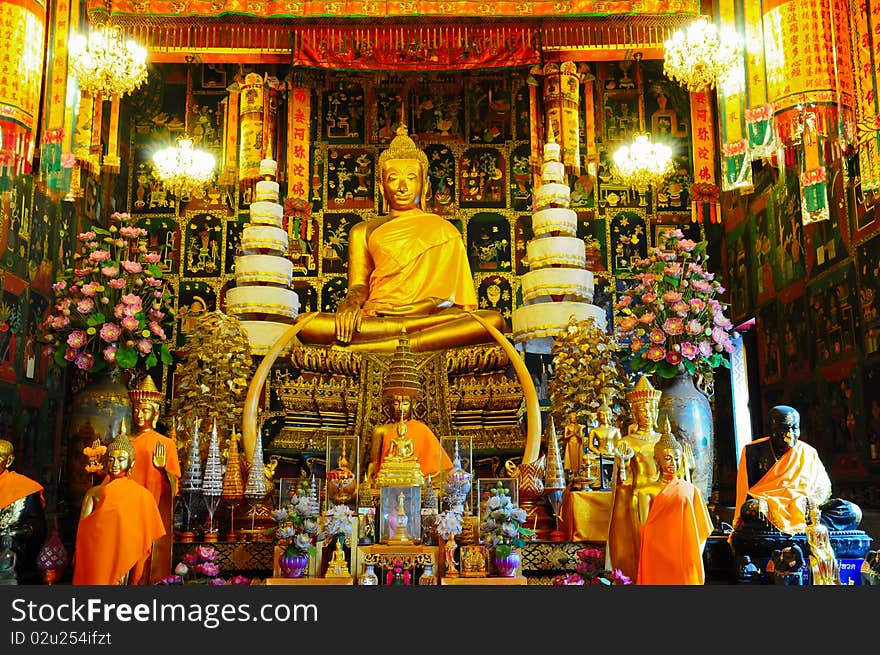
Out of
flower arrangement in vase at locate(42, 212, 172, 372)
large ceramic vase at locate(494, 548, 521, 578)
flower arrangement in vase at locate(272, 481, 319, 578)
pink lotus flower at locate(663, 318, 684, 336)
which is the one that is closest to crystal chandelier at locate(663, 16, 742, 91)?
pink lotus flower at locate(663, 318, 684, 336)

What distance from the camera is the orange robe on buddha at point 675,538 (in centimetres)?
354

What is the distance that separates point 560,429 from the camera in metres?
5.62

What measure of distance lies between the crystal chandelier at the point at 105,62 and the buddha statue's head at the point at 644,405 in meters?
4.64

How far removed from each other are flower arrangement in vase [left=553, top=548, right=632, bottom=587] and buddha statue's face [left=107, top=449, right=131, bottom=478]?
1987 mm

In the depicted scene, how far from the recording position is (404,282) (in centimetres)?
754

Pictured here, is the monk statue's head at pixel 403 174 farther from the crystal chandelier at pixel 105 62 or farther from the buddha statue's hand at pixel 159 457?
the buddha statue's hand at pixel 159 457

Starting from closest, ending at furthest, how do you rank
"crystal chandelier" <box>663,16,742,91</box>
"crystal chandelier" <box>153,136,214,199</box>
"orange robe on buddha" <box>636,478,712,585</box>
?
1. "orange robe on buddha" <box>636,478,712,585</box>
2. "crystal chandelier" <box>663,16,742,91</box>
3. "crystal chandelier" <box>153,136,214,199</box>

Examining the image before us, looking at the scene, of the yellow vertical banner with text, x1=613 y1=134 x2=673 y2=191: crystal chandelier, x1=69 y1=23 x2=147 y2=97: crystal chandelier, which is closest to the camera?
x1=69 y1=23 x2=147 y2=97: crystal chandelier

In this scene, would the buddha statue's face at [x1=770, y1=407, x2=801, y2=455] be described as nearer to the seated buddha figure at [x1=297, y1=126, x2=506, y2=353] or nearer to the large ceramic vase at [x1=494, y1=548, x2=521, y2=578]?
the large ceramic vase at [x1=494, y1=548, x2=521, y2=578]

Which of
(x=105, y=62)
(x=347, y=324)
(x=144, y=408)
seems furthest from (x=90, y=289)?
(x=105, y=62)

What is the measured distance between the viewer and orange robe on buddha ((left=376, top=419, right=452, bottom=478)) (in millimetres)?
4953

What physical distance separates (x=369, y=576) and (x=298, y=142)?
19.1 ft

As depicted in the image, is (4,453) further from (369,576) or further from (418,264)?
(418,264)

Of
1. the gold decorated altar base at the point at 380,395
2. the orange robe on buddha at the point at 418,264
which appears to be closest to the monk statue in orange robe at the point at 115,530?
the gold decorated altar base at the point at 380,395
